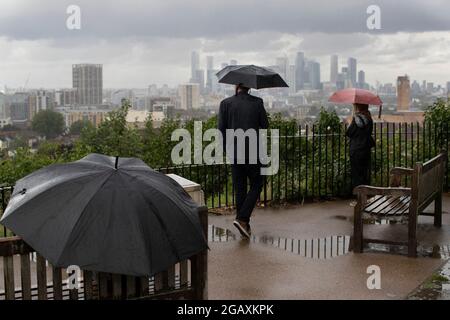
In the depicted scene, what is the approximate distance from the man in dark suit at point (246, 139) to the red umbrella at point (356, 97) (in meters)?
1.93

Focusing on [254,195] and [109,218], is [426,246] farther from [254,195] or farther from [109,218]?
[109,218]

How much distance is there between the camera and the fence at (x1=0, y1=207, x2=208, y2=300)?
4.18 meters

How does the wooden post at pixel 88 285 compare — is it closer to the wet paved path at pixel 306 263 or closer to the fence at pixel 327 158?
the wet paved path at pixel 306 263

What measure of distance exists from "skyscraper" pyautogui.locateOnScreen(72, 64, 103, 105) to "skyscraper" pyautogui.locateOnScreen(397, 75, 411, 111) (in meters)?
20.9

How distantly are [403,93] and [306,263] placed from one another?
54.2ft

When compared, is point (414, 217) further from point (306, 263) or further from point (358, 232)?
point (306, 263)

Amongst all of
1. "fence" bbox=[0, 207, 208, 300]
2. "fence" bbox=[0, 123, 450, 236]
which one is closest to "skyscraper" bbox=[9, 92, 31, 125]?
"fence" bbox=[0, 123, 450, 236]

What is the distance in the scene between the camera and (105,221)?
4.07m

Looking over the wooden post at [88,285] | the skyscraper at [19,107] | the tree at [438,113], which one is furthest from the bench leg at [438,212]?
the skyscraper at [19,107]

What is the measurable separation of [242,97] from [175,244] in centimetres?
434

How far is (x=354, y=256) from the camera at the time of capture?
755cm

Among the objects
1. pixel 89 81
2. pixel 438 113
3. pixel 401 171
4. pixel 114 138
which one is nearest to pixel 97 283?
pixel 401 171

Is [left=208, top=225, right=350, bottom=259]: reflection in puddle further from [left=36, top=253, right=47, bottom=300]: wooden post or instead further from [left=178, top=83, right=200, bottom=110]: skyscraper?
[left=178, top=83, right=200, bottom=110]: skyscraper
